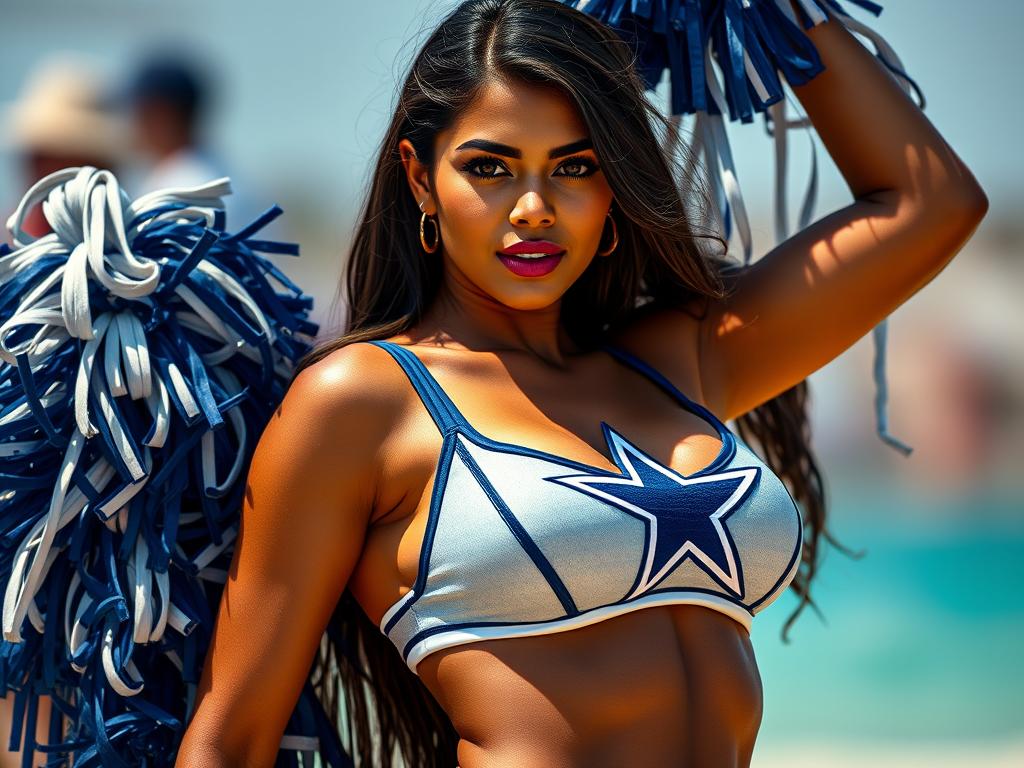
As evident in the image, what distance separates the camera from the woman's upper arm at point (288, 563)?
81.9 inches

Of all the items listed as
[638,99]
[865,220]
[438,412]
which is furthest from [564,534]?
[865,220]

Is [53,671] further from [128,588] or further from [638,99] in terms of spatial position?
[638,99]

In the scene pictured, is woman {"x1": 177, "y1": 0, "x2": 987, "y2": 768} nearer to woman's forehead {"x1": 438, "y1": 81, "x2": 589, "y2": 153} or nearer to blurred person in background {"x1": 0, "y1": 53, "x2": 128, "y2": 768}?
woman's forehead {"x1": 438, "y1": 81, "x2": 589, "y2": 153}

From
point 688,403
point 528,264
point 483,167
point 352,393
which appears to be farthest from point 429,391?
point 688,403

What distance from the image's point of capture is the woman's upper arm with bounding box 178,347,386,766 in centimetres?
208

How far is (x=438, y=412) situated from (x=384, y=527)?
0.63ft

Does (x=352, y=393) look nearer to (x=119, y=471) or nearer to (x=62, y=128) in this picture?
(x=119, y=471)

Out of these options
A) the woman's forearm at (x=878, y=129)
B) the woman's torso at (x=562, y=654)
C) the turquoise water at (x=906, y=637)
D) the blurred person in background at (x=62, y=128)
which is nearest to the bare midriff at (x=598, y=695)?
the woman's torso at (x=562, y=654)

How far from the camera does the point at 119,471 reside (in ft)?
7.17

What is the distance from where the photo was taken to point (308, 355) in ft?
7.47

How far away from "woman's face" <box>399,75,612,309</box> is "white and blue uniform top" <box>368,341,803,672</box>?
0.74 ft

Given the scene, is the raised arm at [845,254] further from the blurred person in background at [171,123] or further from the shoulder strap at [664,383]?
the blurred person in background at [171,123]

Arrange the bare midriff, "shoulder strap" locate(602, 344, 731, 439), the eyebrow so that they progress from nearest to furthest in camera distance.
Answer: the bare midriff, the eyebrow, "shoulder strap" locate(602, 344, 731, 439)

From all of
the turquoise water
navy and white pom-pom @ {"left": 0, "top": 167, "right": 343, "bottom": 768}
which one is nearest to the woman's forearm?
navy and white pom-pom @ {"left": 0, "top": 167, "right": 343, "bottom": 768}
